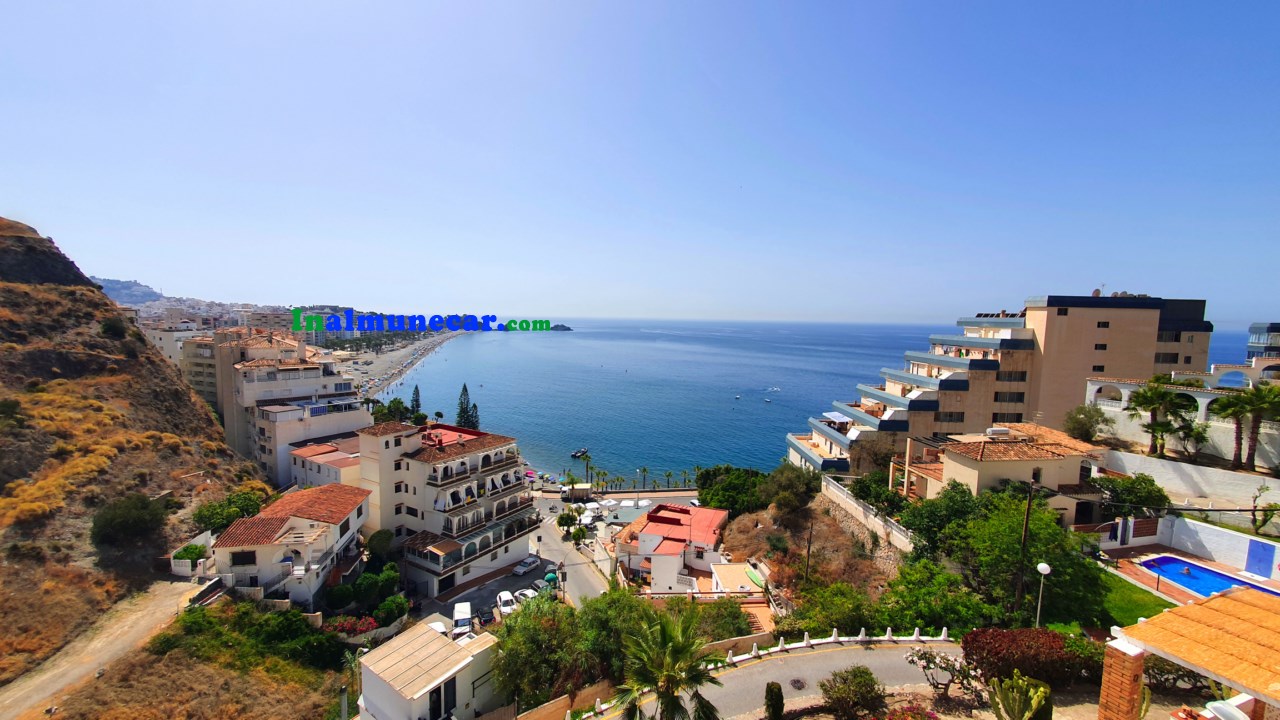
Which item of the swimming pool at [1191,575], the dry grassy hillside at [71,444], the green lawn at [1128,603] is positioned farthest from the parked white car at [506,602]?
the swimming pool at [1191,575]

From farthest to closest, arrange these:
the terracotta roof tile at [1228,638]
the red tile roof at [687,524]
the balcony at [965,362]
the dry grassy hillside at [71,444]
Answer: the balcony at [965,362] < the red tile roof at [687,524] < the dry grassy hillside at [71,444] < the terracotta roof tile at [1228,638]

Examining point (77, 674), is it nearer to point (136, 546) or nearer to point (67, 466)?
point (136, 546)

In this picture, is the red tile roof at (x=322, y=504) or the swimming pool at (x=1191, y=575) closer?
the swimming pool at (x=1191, y=575)

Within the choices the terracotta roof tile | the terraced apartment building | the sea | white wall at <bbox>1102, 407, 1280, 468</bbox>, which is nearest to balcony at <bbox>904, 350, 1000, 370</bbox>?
the terraced apartment building

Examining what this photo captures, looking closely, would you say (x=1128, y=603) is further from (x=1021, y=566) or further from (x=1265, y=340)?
(x=1265, y=340)

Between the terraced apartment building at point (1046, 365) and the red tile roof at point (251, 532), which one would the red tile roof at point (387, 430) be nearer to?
the red tile roof at point (251, 532)

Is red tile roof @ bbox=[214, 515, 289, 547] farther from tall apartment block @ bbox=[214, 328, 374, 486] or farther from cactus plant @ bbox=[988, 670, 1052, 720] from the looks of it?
cactus plant @ bbox=[988, 670, 1052, 720]

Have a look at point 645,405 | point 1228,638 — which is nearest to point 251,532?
point 1228,638

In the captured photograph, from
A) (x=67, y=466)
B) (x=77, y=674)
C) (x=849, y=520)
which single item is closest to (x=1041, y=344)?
(x=849, y=520)
